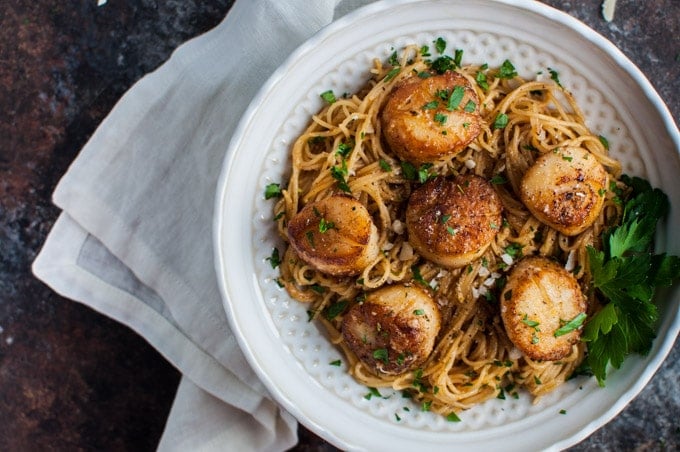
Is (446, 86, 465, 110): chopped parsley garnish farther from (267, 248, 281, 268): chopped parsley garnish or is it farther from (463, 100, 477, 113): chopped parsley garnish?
(267, 248, 281, 268): chopped parsley garnish

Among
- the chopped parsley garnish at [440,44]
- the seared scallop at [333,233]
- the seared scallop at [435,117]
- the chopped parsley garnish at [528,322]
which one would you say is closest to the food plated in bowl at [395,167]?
the chopped parsley garnish at [440,44]

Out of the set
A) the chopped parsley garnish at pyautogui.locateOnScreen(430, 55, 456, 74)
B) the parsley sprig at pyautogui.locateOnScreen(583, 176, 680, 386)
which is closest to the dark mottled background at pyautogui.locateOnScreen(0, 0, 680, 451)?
the parsley sprig at pyautogui.locateOnScreen(583, 176, 680, 386)

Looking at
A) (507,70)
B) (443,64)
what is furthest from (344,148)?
(507,70)

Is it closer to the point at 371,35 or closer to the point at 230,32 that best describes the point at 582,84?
the point at 371,35

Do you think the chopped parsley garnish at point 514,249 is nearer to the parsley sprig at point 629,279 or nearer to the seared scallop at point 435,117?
the parsley sprig at point 629,279

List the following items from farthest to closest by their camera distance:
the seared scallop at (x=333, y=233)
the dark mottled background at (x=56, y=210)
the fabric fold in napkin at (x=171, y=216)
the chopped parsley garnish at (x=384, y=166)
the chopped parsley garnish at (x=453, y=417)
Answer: the dark mottled background at (x=56, y=210), the fabric fold in napkin at (x=171, y=216), the chopped parsley garnish at (x=453, y=417), the chopped parsley garnish at (x=384, y=166), the seared scallop at (x=333, y=233)

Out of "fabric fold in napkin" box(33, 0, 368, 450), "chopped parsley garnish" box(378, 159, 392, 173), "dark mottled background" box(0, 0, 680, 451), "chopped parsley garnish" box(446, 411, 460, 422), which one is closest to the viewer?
"chopped parsley garnish" box(378, 159, 392, 173)
